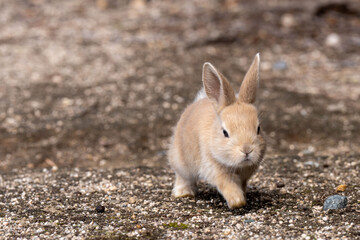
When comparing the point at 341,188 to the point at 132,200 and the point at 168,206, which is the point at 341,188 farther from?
the point at 132,200

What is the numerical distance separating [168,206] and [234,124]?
1.03m

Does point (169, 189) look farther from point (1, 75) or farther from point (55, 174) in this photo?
point (1, 75)

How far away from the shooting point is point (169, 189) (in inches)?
218

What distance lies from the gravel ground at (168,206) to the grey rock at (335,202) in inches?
2.2

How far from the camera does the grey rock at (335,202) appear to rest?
4605mm

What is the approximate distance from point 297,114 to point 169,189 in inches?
141

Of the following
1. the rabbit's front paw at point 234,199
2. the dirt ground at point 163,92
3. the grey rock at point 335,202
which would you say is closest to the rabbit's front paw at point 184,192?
the dirt ground at point 163,92

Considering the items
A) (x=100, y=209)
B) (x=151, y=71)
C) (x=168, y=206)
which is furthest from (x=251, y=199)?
(x=151, y=71)

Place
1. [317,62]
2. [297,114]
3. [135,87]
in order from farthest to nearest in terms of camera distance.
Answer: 1. [317,62]
2. [135,87]
3. [297,114]

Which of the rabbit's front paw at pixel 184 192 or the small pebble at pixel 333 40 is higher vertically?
the rabbit's front paw at pixel 184 192

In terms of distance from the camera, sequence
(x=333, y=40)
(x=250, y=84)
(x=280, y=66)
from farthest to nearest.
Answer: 1. (x=333, y=40)
2. (x=280, y=66)
3. (x=250, y=84)

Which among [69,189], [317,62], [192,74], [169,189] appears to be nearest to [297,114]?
[192,74]

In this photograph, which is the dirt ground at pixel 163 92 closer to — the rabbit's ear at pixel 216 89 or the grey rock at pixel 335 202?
the grey rock at pixel 335 202

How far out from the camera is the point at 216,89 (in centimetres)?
472
